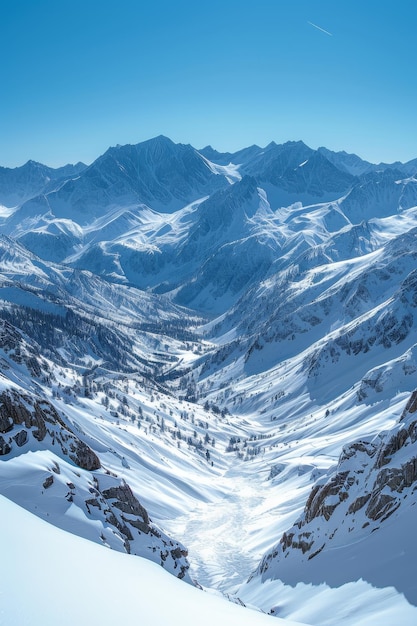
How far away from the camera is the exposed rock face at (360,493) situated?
196ft

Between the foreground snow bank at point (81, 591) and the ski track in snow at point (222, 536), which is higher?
the foreground snow bank at point (81, 591)

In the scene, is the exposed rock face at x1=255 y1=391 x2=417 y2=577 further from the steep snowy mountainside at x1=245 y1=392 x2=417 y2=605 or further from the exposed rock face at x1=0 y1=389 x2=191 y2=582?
the exposed rock face at x1=0 y1=389 x2=191 y2=582

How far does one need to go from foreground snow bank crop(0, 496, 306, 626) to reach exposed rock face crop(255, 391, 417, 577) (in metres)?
41.5

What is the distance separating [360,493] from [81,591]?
187 ft

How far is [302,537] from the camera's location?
237ft

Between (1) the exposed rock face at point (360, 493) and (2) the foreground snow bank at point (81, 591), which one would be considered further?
(1) the exposed rock face at point (360, 493)

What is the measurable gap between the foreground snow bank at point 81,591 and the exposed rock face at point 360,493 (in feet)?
136

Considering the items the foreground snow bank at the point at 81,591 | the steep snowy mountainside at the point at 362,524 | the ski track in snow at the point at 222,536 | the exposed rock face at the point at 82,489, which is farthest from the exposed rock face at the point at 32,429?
the foreground snow bank at the point at 81,591

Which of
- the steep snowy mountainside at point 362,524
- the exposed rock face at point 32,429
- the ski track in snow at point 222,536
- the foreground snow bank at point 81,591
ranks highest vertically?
the foreground snow bank at point 81,591

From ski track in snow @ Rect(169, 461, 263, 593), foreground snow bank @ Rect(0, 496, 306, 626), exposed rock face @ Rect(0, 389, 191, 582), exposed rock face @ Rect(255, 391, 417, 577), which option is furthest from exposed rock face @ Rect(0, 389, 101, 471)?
foreground snow bank @ Rect(0, 496, 306, 626)

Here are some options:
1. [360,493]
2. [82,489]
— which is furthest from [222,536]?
[82,489]

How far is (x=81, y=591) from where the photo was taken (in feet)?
57.7

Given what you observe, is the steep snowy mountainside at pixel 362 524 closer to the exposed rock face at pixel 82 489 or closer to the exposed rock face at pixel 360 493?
the exposed rock face at pixel 360 493

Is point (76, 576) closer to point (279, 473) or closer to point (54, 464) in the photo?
point (54, 464)
